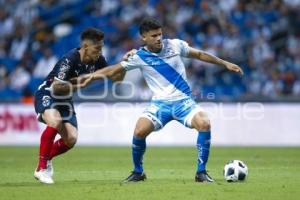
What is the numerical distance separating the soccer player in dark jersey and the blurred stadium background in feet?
27.8

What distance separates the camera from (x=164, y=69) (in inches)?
418

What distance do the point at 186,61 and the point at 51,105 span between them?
34.5 feet

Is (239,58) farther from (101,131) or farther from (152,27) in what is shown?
(152,27)

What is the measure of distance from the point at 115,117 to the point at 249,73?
13.0 feet

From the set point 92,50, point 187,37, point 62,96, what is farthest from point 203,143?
point 187,37

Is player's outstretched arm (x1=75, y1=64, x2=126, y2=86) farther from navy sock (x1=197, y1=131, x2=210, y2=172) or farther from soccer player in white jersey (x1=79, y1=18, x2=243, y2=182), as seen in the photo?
navy sock (x1=197, y1=131, x2=210, y2=172)

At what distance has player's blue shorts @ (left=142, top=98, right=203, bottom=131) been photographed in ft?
34.4

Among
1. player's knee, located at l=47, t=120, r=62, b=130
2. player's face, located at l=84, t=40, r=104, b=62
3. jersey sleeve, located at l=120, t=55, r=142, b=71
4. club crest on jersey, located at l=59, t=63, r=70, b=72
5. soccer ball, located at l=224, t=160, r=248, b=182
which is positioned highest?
player's face, located at l=84, t=40, r=104, b=62

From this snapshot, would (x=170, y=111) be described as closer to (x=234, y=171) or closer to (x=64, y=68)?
(x=234, y=171)

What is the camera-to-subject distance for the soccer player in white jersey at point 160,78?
10438mm

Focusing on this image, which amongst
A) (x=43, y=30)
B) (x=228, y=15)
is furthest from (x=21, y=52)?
(x=228, y=15)

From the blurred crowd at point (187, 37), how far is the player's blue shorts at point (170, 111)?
8810 mm

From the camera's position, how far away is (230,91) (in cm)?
2072

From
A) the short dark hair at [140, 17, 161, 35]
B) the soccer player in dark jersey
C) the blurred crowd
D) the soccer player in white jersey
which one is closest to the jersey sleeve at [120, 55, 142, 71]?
the soccer player in white jersey
